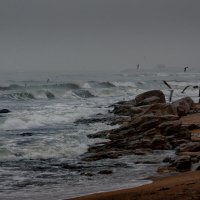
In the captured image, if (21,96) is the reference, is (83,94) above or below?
above

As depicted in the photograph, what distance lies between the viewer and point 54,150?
22.4m

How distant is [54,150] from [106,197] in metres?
10.1

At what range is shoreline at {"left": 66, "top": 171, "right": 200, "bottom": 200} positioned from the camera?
1173cm

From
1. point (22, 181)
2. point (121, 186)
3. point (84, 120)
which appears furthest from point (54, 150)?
point (84, 120)

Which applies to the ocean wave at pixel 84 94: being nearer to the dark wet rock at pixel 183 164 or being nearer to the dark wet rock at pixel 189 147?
the dark wet rock at pixel 189 147

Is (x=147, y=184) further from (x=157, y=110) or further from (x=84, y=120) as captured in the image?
(x=84, y=120)

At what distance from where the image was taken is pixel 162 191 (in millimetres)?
12367

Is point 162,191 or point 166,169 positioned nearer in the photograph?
point 162,191

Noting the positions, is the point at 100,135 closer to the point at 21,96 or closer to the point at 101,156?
the point at 101,156

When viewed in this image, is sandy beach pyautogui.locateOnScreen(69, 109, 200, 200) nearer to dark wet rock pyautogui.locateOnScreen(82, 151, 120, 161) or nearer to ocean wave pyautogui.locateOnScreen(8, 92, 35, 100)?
dark wet rock pyautogui.locateOnScreen(82, 151, 120, 161)

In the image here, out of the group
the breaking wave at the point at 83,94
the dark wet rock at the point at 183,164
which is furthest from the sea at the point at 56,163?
the breaking wave at the point at 83,94

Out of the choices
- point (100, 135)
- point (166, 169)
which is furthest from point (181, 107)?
point (166, 169)

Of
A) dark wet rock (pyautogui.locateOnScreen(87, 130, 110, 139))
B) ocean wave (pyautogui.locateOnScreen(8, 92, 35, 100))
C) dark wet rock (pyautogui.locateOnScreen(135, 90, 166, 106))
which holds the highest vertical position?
ocean wave (pyautogui.locateOnScreen(8, 92, 35, 100))

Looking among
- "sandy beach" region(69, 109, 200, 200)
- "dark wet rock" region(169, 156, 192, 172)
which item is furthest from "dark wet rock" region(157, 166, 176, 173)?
"sandy beach" region(69, 109, 200, 200)
